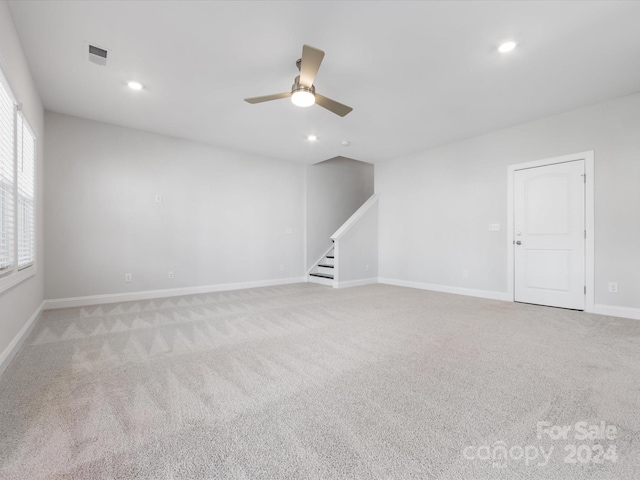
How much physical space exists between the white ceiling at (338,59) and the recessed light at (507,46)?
2.3 inches

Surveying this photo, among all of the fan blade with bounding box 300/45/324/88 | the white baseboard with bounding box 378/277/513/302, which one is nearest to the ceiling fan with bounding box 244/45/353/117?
the fan blade with bounding box 300/45/324/88

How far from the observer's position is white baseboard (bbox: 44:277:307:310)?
13.2ft

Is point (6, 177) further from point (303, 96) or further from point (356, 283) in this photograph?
point (356, 283)

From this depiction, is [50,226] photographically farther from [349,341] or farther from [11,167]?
[349,341]

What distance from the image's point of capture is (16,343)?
2.47m

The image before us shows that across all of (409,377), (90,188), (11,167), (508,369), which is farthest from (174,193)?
(508,369)

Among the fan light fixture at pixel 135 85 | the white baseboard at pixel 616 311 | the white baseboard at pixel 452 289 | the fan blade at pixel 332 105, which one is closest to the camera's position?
the fan blade at pixel 332 105

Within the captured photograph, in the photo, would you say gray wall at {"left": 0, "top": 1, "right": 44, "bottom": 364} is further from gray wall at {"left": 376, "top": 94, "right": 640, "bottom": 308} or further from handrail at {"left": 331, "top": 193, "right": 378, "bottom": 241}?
gray wall at {"left": 376, "top": 94, "right": 640, "bottom": 308}

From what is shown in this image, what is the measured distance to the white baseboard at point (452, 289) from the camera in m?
4.61

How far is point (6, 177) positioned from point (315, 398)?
288 cm

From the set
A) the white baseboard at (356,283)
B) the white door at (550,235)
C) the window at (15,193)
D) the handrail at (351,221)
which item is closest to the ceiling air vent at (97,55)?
the window at (15,193)

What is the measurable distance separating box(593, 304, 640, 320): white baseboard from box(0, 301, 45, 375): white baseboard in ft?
19.9

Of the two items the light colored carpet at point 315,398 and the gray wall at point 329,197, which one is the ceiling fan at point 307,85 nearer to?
the light colored carpet at point 315,398

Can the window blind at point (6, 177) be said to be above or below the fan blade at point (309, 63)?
below
